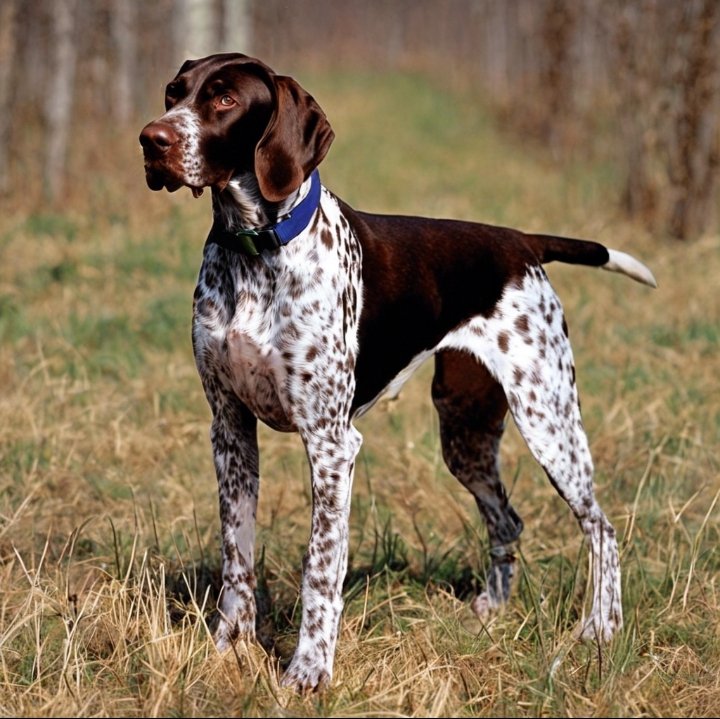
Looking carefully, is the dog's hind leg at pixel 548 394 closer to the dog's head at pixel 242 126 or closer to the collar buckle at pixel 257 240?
the collar buckle at pixel 257 240

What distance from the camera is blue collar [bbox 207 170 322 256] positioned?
3.10 m

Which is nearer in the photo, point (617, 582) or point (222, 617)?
point (222, 617)

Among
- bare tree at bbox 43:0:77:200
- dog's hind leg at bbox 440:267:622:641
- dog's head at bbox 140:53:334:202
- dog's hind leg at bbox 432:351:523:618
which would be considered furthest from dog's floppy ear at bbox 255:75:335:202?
bare tree at bbox 43:0:77:200

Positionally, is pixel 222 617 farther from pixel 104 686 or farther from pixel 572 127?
pixel 572 127

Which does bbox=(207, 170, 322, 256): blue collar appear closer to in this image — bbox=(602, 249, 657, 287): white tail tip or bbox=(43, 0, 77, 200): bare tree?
bbox=(602, 249, 657, 287): white tail tip

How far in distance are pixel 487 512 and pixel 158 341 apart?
286cm

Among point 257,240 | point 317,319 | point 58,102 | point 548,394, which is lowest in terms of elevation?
point 548,394

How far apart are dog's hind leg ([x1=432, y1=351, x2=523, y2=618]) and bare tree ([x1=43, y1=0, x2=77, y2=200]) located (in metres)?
6.56

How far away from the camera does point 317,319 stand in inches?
122

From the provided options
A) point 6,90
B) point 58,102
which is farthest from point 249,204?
point 6,90

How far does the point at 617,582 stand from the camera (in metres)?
3.77

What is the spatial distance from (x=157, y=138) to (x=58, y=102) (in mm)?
7600

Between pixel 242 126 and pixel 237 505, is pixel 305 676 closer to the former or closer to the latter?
pixel 237 505

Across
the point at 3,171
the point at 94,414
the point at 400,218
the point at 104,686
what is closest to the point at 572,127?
the point at 3,171
